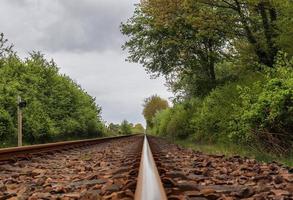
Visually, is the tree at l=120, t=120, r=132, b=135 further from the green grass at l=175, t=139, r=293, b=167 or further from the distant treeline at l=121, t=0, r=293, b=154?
the green grass at l=175, t=139, r=293, b=167

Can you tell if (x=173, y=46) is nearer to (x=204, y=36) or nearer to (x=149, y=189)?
(x=204, y=36)

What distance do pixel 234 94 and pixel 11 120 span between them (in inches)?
520

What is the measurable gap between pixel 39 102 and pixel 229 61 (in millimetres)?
13704

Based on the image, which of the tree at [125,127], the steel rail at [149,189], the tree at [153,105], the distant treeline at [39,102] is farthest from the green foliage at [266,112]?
the tree at [153,105]

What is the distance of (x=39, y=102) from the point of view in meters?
32.4

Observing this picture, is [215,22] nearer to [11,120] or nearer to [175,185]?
[11,120]

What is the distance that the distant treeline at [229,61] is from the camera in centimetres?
1265

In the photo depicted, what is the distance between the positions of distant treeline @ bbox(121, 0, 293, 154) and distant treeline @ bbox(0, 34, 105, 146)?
7.35 meters

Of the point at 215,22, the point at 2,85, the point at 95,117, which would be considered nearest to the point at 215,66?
the point at 215,22

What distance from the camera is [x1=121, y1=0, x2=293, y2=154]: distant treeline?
1265cm

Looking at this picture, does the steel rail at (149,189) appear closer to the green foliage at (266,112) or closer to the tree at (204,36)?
the green foliage at (266,112)

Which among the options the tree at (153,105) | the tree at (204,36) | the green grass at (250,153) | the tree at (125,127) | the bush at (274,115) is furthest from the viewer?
the tree at (153,105)

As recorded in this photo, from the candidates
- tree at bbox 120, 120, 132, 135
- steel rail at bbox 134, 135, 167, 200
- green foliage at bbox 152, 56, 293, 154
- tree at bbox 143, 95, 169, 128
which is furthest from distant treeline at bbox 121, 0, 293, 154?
tree at bbox 143, 95, 169, 128

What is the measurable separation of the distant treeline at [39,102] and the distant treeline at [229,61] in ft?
24.1
